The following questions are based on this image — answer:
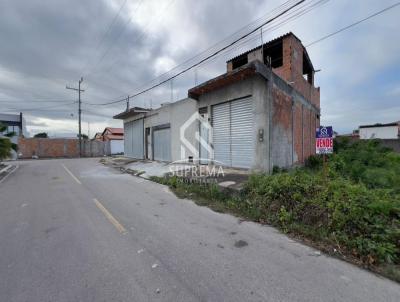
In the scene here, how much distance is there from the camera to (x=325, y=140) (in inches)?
233

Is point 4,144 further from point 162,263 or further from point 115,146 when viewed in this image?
point 115,146

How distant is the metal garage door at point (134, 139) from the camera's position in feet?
65.8

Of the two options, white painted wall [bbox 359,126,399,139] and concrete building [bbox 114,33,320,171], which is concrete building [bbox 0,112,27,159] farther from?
white painted wall [bbox 359,126,399,139]

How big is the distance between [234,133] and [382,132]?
45.6 metres

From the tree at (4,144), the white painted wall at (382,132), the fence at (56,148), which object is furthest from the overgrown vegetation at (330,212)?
the white painted wall at (382,132)

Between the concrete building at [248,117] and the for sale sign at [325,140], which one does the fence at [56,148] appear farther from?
the for sale sign at [325,140]

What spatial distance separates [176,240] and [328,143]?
4864 millimetres

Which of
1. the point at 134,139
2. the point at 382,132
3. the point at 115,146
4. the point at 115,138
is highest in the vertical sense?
the point at 382,132

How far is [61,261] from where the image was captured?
3.17 metres

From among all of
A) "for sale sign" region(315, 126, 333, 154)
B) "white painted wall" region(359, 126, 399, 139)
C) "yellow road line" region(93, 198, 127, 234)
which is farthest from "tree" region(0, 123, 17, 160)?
"white painted wall" region(359, 126, 399, 139)

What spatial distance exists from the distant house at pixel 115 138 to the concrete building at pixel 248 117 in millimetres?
26861

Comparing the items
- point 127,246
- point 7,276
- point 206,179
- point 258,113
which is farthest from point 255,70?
point 7,276

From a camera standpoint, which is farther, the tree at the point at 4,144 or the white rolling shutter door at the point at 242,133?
the tree at the point at 4,144

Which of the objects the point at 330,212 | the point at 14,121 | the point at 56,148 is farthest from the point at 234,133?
the point at 14,121
